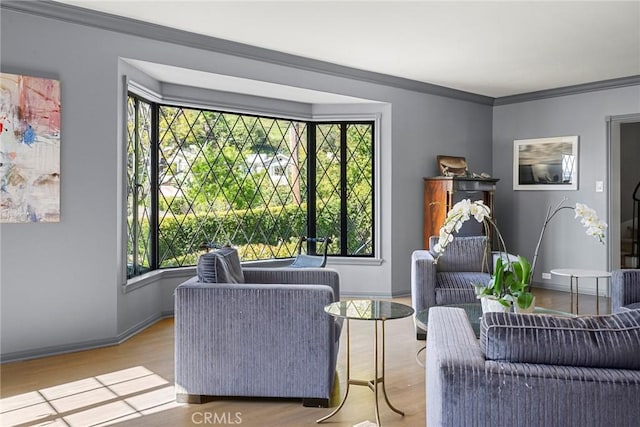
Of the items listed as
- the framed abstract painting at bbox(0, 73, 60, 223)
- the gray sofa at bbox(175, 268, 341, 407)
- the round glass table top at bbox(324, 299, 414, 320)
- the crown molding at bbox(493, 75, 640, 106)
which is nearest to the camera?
the round glass table top at bbox(324, 299, 414, 320)

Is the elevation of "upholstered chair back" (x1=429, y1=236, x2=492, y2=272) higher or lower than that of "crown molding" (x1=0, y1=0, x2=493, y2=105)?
lower

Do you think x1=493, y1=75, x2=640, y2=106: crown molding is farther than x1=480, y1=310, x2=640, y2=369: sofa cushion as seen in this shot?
Yes

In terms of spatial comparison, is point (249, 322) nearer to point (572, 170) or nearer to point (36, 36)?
point (36, 36)

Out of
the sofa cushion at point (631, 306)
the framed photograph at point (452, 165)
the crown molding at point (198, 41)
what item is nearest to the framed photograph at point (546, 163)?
the framed photograph at point (452, 165)

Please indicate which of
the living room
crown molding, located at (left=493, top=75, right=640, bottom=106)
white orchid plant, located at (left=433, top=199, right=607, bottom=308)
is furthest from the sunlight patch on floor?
crown molding, located at (left=493, top=75, right=640, bottom=106)

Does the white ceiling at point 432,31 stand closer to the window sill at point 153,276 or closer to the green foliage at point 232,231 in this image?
the green foliage at point 232,231

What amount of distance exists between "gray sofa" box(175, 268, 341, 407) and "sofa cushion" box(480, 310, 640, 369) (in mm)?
1186

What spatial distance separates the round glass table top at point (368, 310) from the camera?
2.43 m

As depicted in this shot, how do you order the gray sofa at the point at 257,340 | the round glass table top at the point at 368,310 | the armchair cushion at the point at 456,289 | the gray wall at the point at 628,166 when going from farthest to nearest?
the gray wall at the point at 628,166, the armchair cushion at the point at 456,289, the gray sofa at the point at 257,340, the round glass table top at the point at 368,310

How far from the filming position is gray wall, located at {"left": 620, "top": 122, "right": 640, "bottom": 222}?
24.6ft

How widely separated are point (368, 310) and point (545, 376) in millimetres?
1065

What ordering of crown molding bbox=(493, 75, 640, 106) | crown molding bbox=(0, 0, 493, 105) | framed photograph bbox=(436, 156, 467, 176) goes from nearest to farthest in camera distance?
crown molding bbox=(0, 0, 493, 105) < crown molding bbox=(493, 75, 640, 106) < framed photograph bbox=(436, 156, 467, 176)

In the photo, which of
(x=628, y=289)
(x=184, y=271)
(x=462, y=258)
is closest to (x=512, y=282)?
(x=628, y=289)

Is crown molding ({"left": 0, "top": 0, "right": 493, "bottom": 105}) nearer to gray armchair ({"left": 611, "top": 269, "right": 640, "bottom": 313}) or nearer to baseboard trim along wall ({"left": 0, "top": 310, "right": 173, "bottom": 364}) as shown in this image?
baseboard trim along wall ({"left": 0, "top": 310, "right": 173, "bottom": 364})
